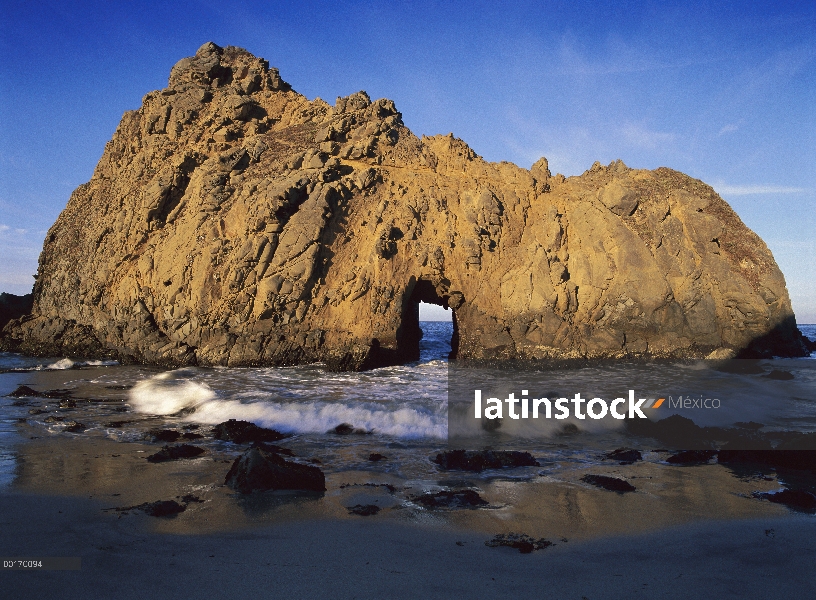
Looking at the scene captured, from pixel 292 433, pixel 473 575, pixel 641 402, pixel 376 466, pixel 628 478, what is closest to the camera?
pixel 473 575

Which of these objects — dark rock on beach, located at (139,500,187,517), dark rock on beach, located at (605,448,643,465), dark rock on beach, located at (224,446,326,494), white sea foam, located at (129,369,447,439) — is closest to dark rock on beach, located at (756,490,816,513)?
dark rock on beach, located at (605,448,643,465)

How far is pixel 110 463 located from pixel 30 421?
185 inches

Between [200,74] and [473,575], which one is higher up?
[200,74]

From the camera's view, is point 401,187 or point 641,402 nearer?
point 641,402

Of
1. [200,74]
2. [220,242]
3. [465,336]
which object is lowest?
[465,336]

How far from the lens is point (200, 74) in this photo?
25.0 metres

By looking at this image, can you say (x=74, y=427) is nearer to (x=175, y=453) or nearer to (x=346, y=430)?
(x=175, y=453)

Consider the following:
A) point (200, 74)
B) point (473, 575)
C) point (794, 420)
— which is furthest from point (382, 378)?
point (200, 74)

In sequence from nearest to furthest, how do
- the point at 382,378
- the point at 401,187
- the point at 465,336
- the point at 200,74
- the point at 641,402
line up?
the point at 641,402 → the point at 382,378 → the point at 465,336 → the point at 401,187 → the point at 200,74

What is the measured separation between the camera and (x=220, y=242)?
66.4ft

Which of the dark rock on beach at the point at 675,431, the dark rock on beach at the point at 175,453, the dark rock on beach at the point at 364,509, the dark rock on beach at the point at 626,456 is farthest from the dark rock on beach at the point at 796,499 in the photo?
the dark rock on beach at the point at 175,453

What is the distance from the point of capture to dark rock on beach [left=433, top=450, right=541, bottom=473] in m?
8.09

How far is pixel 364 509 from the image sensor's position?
6.15 meters

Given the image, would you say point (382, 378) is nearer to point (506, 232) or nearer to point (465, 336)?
point (465, 336)
